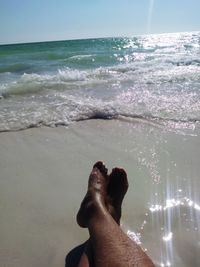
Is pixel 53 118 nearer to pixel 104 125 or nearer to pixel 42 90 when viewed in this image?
pixel 104 125

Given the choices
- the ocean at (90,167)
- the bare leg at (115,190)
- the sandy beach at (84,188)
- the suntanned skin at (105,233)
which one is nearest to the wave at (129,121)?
the ocean at (90,167)

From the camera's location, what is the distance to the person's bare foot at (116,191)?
81.4 inches

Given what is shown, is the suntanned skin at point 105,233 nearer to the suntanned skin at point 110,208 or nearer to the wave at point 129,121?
the suntanned skin at point 110,208

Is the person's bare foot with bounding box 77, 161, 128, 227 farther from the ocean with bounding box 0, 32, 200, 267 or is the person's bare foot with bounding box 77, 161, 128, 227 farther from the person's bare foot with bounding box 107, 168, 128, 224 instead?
the ocean with bounding box 0, 32, 200, 267

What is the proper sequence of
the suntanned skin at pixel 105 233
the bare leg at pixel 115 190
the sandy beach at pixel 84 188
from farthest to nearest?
the bare leg at pixel 115 190 → the sandy beach at pixel 84 188 → the suntanned skin at pixel 105 233

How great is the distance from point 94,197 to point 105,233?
17.4 inches

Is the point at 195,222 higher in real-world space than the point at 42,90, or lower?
lower

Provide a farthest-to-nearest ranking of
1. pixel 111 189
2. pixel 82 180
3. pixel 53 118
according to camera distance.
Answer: pixel 53 118 < pixel 82 180 < pixel 111 189

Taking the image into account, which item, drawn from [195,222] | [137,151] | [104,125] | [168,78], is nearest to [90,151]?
[137,151]

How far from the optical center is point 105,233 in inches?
64.4

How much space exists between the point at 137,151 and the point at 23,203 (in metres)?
1.31

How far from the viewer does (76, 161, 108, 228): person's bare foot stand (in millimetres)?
1912

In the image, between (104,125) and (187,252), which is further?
(104,125)

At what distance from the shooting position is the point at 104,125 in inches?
159
